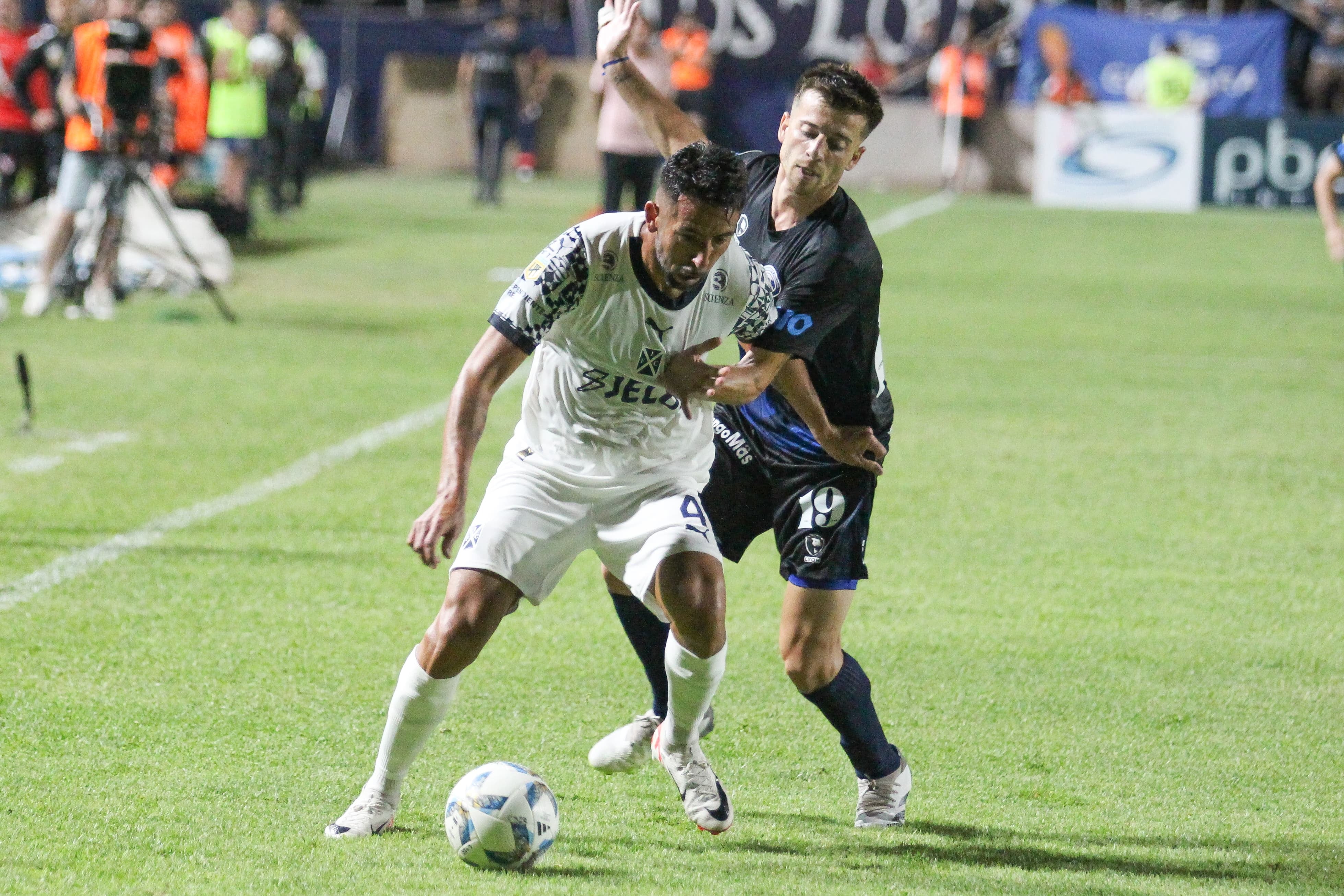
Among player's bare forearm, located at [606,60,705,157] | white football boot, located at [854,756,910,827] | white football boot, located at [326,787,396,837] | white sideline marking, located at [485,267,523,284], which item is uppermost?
player's bare forearm, located at [606,60,705,157]

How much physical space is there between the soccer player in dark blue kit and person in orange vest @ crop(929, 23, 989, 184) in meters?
23.7

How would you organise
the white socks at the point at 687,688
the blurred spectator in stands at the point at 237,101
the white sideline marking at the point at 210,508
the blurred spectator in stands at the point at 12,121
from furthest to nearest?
the blurred spectator in stands at the point at 237,101, the blurred spectator in stands at the point at 12,121, the white sideline marking at the point at 210,508, the white socks at the point at 687,688

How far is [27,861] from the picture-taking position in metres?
4.09

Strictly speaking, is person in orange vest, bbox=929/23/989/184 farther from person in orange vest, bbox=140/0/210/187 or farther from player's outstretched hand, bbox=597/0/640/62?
player's outstretched hand, bbox=597/0/640/62

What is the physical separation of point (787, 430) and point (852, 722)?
82 centimetres

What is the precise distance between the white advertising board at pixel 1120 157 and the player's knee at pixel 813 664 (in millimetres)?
23450

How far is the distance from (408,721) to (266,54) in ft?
65.7

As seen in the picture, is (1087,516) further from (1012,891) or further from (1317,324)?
(1317,324)

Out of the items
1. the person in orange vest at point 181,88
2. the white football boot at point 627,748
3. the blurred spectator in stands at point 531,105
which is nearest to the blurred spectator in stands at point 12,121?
the person in orange vest at point 181,88

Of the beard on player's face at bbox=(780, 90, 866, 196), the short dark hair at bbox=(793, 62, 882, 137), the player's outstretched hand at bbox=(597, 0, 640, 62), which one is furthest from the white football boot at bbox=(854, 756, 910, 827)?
the player's outstretched hand at bbox=(597, 0, 640, 62)

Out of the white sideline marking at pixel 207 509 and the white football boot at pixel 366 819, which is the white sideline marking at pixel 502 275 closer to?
the white sideline marking at pixel 207 509

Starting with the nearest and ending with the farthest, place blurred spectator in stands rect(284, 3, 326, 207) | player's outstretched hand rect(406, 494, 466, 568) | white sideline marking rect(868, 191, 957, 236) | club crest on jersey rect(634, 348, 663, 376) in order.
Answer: player's outstretched hand rect(406, 494, 466, 568) → club crest on jersey rect(634, 348, 663, 376) → white sideline marking rect(868, 191, 957, 236) → blurred spectator in stands rect(284, 3, 326, 207)

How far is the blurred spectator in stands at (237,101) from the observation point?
2164 cm

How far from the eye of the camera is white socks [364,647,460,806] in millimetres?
4277
